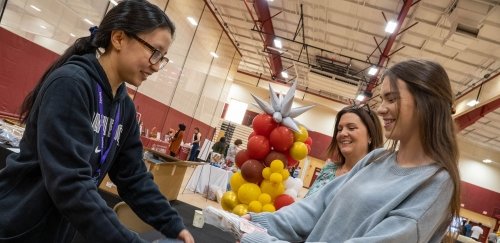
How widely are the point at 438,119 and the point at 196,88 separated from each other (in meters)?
14.9

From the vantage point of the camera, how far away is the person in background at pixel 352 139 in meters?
2.95

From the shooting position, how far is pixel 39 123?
1.20 meters

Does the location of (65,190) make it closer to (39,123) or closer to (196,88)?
(39,123)

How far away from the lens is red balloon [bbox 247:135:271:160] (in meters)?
3.98

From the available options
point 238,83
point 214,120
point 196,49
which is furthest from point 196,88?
point 238,83

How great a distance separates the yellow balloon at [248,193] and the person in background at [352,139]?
2.98 ft

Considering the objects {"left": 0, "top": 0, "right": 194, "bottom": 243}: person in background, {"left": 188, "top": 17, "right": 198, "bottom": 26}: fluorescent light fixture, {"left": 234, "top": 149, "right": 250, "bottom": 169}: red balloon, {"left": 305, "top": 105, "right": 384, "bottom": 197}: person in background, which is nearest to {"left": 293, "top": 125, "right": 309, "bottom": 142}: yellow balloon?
{"left": 234, "top": 149, "right": 250, "bottom": 169}: red balloon

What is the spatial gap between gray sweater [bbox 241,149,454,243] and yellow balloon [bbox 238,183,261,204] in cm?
223

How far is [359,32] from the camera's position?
1347 cm

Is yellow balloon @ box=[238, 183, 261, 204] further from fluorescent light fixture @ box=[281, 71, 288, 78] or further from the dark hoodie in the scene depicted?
fluorescent light fixture @ box=[281, 71, 288, 78]

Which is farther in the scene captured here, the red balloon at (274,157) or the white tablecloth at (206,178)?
the white tablecloth at (206,178)

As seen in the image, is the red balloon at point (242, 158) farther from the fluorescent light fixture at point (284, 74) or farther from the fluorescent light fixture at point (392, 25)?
the fluorescent light fixture at point (284, 74)

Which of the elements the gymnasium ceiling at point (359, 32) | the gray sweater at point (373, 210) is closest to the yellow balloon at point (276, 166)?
the gray sweater at point (373, 210)

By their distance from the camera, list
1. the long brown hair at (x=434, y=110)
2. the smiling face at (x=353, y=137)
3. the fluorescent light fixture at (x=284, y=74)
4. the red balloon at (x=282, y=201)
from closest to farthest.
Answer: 1. the long brown hair at (x=434, y=110)
2. the smiling face at (x=353, y=137)
3. the red balloon at (x=282, y=201)
4. the fluorescent light fixture at (x=284, y=74)
